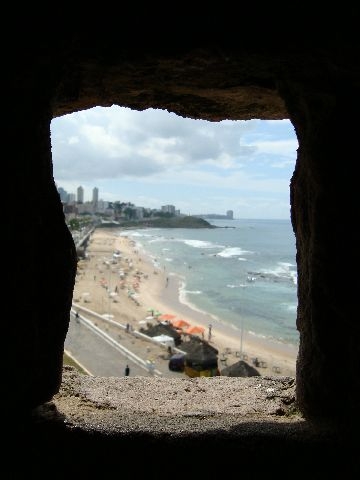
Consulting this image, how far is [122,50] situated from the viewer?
3.63 m

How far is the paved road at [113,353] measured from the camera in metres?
14.7

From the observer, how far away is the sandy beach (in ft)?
80.0

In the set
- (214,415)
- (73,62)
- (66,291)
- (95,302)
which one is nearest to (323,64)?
(73,62)

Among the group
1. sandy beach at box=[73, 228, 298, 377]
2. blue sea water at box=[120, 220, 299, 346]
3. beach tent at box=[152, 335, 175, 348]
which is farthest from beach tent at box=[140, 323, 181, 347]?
blue sea water at box=[120, 220, 299, 346]

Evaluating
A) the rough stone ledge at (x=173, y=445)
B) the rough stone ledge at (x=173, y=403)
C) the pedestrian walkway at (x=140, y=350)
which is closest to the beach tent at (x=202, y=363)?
the pedestrian walkway at (x=140, y=350)

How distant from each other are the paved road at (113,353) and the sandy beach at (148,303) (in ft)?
15.3

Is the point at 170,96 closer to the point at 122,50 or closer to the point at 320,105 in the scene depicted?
the point at 122,50

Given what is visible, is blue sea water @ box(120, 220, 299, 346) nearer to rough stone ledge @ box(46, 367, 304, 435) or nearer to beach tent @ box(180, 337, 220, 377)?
beach tent @ box(180, 337, 220, 377)

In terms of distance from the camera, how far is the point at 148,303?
37.1m

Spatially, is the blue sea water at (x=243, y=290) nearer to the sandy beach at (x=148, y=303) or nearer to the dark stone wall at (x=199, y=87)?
the sandy beach at (x=148, y=303)

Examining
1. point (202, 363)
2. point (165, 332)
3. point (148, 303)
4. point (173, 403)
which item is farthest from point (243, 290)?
point (173, 403)

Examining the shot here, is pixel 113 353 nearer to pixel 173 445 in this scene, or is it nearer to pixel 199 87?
pixel 173 445

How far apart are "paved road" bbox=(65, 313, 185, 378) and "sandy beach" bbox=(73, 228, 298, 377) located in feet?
15.3

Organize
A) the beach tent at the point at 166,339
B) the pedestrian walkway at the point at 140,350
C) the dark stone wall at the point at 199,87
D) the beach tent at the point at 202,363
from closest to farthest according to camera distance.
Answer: the dark stone wall at the point at 199,87 < the beach tent at the point at 202,363 < the pedestrian walkway at the point at 140,350 < the beach tent at the point at 166,339
